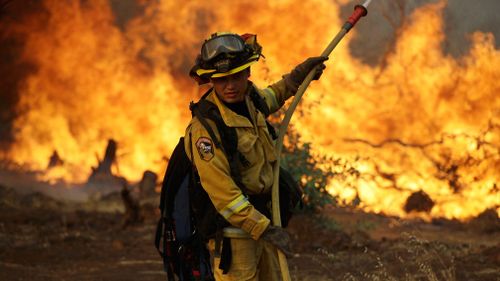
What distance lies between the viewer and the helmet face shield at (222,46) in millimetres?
4152

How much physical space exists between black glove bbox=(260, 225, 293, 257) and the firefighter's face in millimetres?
732

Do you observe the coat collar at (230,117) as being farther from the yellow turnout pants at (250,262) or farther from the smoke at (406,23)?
the smoke at (406,23)

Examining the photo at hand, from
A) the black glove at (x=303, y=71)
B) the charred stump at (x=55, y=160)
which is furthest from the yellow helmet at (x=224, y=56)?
the charred stump at (x=55, y=160)

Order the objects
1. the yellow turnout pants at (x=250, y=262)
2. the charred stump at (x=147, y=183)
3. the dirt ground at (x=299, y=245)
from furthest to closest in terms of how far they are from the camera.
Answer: the charred stump at (x=147, y=183) < the dirt ground at (x=299, y=245) < the yellow turnout pants at (x=250, y=262)

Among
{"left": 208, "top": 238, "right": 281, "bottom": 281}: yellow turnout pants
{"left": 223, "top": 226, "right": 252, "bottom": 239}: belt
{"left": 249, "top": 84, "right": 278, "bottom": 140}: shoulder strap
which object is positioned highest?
{"left": 249, "top": 84, "right": 278, "bottom": 140}: shoulder strap

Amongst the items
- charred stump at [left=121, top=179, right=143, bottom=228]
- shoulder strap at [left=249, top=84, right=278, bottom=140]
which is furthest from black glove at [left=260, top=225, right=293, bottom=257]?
charred stump at [left=121, top=179, right=143, bottom=228]

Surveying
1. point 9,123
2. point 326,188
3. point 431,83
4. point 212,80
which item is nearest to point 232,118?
point 212,80

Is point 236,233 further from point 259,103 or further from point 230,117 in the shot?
point 259,103

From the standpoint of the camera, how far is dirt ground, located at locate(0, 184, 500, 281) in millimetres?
8094

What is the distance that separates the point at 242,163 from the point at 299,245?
18.1 ft

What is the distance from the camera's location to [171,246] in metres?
4.52

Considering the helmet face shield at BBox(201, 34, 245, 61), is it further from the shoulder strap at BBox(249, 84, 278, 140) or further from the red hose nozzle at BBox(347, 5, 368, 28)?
the red hose nozzle at BBox(347, 5, 368, 28)

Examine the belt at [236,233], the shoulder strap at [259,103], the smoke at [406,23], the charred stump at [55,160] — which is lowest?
the belt at [236,233]

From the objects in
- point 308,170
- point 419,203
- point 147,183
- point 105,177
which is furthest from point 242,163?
point 105,177
